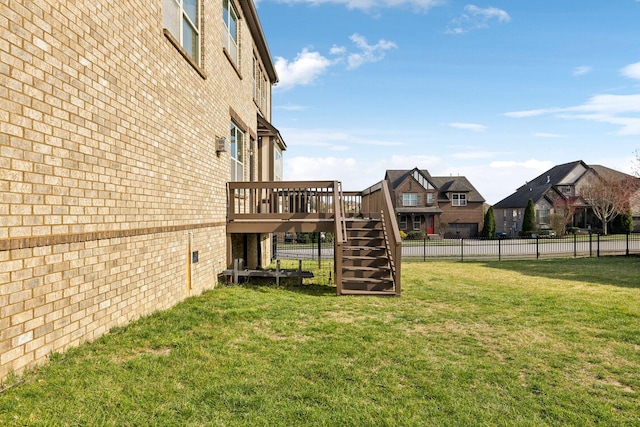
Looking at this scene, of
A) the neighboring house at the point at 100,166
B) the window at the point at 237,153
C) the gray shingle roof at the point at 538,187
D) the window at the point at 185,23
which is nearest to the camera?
Result: the neighboring house at the point at 100,166

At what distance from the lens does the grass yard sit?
2.92 metres

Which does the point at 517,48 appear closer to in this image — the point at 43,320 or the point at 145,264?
the point at 145,264

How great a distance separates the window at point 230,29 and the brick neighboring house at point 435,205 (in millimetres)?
29718

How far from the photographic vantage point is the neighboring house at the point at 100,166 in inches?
122

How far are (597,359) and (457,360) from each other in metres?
1.67

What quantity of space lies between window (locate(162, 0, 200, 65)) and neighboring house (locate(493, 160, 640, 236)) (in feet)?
131

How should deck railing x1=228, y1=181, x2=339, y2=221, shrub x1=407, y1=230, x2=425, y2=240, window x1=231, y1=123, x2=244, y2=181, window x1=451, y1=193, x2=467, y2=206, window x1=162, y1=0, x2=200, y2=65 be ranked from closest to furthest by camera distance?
1. window x1=162, y1=0, x2=200, y2=65
2. deck railing x1=228, y1=181, x2=339, y2=221
3. window x1=231, y1=123, x2=244, y2=181
4. shrub x1=407, y1=230, x2=425, y2=240
5. window x1=451, y1=193, x2=467, y2=206

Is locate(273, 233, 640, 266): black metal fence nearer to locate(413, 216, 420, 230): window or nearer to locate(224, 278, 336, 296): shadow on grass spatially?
locate(224, 278, 336, 296): shadow on grass

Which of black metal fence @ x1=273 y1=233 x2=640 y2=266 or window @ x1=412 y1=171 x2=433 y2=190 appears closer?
black metal fence @ x1=273 y1=233 x2=640 y2=266

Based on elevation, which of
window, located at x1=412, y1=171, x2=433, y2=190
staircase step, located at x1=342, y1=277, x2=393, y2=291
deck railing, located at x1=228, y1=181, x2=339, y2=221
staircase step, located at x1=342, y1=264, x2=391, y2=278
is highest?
window, located at x1=412, y1=171, x2=433, y2=190

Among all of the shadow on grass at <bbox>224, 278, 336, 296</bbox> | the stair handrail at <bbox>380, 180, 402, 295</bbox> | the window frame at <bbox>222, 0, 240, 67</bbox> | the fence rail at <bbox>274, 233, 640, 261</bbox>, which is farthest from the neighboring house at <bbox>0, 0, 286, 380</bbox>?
the fence rail at <bbox>274, 233, 640, 261</bbox>

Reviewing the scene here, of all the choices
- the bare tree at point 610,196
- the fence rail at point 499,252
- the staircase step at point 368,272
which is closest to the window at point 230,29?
the staircase step at point 368,272

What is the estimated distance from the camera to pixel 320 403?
3.14 metres

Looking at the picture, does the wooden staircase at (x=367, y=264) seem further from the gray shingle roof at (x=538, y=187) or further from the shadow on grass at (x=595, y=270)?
the gray shingle roof at (x=538, y=187)
